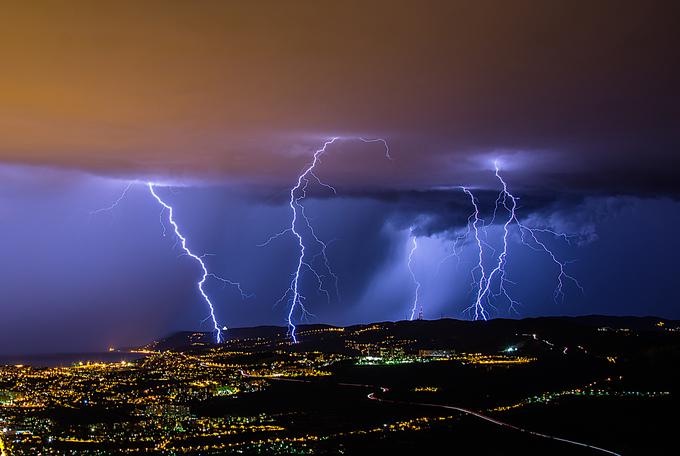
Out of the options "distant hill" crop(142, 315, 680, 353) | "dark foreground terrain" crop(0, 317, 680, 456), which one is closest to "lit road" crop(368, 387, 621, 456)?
"dark foreground terrain" crop(0, 317, 680, 456)

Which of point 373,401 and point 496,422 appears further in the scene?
point 373,401

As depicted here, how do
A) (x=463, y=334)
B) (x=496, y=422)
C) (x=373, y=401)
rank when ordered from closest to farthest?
1. (x=496, y=422)
2. (x=373, y=401)
3. (x=463, y=334)

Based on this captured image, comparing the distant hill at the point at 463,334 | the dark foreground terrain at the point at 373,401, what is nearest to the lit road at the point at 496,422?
the dark foreground terrain at the point at 373,401

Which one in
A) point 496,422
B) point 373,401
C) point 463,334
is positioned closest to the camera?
point 496,422

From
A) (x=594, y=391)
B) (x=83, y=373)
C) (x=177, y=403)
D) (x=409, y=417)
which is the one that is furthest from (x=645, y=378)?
(x=83, y=373)

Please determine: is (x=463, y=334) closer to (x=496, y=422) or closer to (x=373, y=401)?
(x=373, y=401)

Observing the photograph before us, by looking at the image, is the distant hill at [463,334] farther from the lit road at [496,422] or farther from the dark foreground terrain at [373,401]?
the lit road at [496,422]

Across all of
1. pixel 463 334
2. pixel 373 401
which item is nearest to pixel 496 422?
pixel 373 401

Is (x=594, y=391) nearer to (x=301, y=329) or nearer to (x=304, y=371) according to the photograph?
(x=304, y=371)

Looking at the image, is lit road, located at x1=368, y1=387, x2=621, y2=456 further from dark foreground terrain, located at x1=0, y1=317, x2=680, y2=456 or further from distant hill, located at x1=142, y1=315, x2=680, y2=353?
distant hill, located at x1=142, y1=315, x2=680, y2=353
